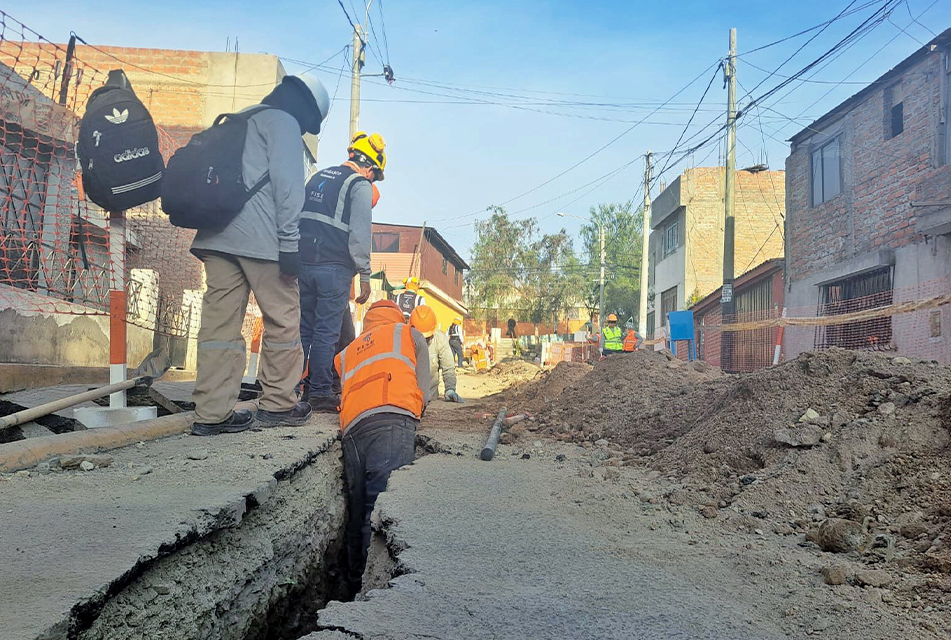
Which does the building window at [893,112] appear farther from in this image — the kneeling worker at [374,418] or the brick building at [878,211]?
the kneeling worker at [374,418]

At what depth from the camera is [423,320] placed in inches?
284

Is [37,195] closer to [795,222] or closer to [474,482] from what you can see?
[474,482]

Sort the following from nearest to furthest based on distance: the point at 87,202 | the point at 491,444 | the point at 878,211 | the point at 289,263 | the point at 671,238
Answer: the point at 289,263, the point at 491,444, the point at 87,202, the point at 878,211, the point at 671,238

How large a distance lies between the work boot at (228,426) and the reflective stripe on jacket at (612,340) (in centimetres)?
1127

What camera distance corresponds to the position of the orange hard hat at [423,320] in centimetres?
720

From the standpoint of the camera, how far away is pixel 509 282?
47.7m

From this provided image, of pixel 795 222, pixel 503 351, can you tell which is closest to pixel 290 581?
pixel 795 222

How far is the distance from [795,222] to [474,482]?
46.2 ft

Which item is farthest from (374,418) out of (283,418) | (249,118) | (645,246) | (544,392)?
(645,246)

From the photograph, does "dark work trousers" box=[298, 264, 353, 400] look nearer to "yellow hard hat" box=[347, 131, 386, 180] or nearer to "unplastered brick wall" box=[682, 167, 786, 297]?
"yellow hard hat" box=[347, 131, 386, 180]

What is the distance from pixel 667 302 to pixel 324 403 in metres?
24.7

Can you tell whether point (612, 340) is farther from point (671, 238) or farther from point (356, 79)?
point (671, 238)

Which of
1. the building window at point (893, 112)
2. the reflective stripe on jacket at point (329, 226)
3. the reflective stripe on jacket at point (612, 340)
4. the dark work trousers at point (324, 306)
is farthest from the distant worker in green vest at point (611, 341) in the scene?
the reflective stripe on jacket at point (329, 226)

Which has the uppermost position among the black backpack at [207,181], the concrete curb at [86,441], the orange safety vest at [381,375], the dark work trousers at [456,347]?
the black backpack at [207,181]
